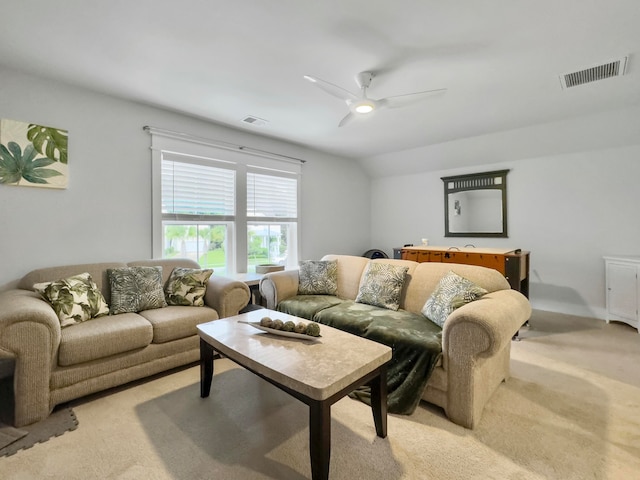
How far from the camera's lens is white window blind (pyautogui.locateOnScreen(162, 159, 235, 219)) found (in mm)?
3399

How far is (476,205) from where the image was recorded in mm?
4855

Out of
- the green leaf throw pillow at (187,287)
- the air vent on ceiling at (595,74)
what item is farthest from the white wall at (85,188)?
the air vent on ceiling at (595,74)

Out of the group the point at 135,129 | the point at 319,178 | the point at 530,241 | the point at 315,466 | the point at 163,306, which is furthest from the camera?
the point at 319,178

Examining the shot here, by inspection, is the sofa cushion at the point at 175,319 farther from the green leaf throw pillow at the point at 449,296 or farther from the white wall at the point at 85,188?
the green leaf throw pillow at the point at 449,296

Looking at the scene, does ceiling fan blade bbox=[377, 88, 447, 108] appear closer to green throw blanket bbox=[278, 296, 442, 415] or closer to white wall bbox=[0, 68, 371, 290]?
green throw blanket bbox=[278, 296, 442, 415]

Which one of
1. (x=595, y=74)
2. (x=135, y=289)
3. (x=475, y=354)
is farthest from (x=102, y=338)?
(x=595, y=74)

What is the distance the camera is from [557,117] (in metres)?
3.61

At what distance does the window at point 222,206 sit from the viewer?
133 inches

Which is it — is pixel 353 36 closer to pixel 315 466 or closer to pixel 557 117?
pixel 315 466

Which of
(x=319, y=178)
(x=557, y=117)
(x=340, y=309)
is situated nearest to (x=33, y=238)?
(x=340, y=309)

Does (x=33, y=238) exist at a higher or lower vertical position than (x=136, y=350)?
higher

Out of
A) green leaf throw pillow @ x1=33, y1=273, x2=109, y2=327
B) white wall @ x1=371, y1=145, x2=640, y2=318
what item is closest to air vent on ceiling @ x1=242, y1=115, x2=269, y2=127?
green leaf throw pillow @ x1=33, y1=273, x2=109, y2=327

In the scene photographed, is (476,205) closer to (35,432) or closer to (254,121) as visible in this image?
(254,121)

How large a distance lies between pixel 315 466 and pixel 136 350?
5.52ft
